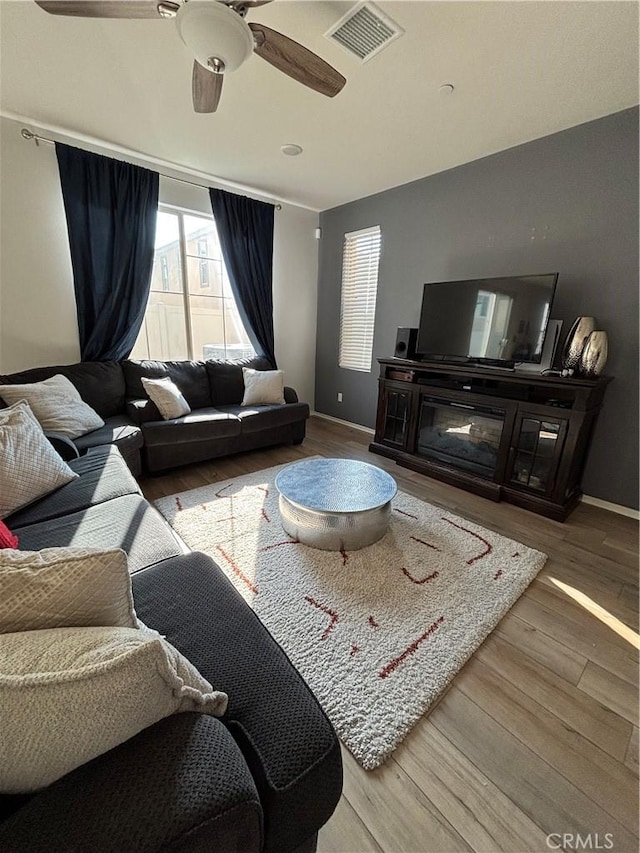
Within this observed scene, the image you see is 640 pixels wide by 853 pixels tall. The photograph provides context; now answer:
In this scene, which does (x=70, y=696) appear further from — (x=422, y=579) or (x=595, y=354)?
(x=595, y=354)

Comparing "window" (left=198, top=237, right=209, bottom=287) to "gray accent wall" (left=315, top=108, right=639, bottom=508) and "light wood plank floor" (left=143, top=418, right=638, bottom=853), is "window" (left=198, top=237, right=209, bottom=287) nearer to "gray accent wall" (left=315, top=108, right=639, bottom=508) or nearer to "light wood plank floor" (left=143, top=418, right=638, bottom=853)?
"gray accent wall" (left=315, top=108, right=639, bottom=508)

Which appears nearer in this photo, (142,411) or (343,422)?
(142,411)

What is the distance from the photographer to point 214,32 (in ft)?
4.18

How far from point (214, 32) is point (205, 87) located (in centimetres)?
50

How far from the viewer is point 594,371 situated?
7.41 ft

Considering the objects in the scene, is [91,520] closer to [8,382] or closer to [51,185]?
[8,382]

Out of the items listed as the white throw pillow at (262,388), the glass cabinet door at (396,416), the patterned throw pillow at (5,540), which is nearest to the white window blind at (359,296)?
the glass cabinet door at (396,416)

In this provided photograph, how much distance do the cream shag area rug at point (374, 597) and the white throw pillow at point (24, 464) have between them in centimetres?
76

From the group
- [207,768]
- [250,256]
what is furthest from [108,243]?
[207,768]

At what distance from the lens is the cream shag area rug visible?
122cm

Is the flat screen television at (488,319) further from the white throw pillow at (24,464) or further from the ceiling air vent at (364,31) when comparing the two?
the white throw pillow at (24,464)

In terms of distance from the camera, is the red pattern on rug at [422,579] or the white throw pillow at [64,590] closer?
the white throw pillow at [64,590]

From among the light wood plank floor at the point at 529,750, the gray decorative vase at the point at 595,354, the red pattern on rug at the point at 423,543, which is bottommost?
the light wood plank floor at the point at 529,750

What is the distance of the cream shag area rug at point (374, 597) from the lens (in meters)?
1.22
